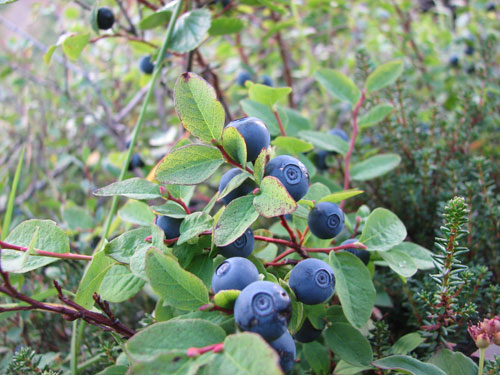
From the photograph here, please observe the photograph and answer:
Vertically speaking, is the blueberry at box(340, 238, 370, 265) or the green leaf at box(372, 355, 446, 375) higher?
the blueberry at box(340, 238, 370, 265)

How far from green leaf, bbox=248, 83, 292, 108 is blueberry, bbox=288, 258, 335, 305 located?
419 mm

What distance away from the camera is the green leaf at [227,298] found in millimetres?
519

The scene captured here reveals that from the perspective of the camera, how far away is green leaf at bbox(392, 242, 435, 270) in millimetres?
776

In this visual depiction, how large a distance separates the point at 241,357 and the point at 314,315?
0.31 meters

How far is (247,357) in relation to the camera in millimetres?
431

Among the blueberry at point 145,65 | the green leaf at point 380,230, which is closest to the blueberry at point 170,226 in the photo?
the green leaf at point 380,230

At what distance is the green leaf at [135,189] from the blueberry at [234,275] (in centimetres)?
20

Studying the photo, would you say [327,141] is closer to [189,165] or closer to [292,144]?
[292,144]

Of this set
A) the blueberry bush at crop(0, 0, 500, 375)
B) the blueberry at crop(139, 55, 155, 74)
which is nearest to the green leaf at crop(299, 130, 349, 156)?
the blueberry bush at crop(0, 0, 500, 375)

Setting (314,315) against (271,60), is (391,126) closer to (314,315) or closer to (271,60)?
(314,315)

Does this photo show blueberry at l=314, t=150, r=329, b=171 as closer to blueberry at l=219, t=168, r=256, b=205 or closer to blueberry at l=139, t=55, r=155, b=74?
blueberry at l=219, t=168, r=256, b=205

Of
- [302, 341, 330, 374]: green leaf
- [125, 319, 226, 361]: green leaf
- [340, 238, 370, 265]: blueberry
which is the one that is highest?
[125, 319, 226, 361]: green leaf

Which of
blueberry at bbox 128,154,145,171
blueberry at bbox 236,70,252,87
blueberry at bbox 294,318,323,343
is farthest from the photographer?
blueberry at bbox 236,70,252,87

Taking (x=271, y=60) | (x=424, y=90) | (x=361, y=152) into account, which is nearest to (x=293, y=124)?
(x=361, y=152)
